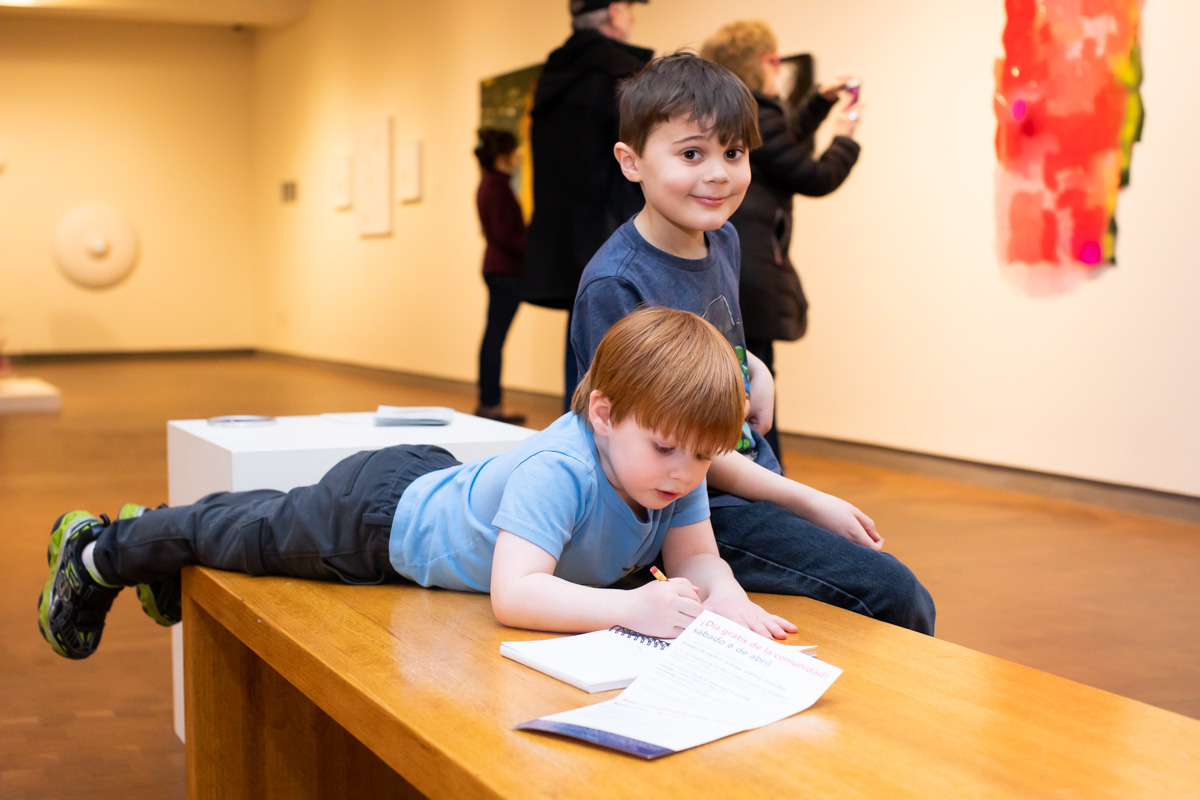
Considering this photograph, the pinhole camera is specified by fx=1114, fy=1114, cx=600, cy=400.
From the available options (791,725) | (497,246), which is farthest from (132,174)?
(791,725)

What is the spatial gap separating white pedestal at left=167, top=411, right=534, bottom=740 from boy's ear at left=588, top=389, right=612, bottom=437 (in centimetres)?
61

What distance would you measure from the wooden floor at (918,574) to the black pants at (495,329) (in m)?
1.68

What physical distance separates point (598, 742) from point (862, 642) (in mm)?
439

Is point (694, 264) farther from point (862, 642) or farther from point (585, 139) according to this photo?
point (585, 139)

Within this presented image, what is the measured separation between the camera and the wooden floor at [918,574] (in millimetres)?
1856

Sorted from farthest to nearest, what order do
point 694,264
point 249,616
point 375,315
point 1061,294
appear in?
1. point 375,315
2. point 1061,294
3. point 694,264
4. point 249,616

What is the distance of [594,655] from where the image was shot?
1116 millimetres

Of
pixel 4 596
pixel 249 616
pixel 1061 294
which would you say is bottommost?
pixel 4 596

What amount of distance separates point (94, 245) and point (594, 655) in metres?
11.1

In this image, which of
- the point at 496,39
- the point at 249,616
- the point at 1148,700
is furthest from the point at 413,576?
the point at 496,39

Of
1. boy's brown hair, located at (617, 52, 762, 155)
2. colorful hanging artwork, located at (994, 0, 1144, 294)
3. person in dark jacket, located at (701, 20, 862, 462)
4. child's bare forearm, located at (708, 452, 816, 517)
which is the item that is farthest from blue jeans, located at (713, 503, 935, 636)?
colorful hanging artwork, located at (994, 0, 1144, 294)

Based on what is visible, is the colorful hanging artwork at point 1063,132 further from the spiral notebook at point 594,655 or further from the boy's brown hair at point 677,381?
the spiral notebook at point 594,655

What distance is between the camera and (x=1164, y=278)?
150 inches

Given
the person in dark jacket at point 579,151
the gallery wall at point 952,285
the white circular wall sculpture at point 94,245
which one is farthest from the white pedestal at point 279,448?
the white circular wall sculpture at point 94,245
